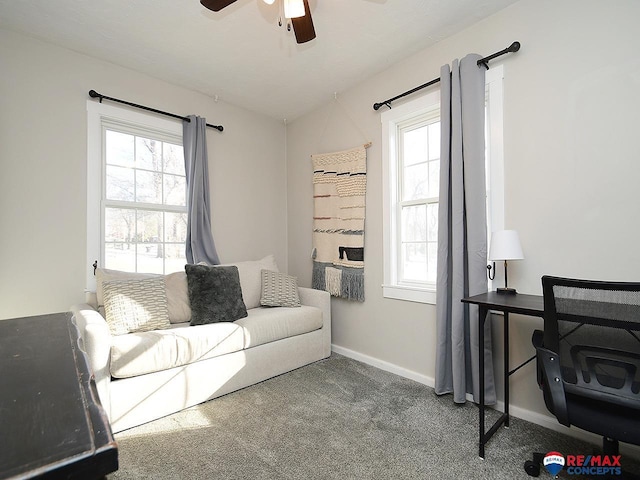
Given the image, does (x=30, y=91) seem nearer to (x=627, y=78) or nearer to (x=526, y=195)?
(x=526, y=195)

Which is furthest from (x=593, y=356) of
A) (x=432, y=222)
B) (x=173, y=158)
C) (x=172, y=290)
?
(x=173, y=158)

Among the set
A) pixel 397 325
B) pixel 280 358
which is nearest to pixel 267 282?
pixel 280 358

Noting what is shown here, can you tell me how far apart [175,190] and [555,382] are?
11.0 feet

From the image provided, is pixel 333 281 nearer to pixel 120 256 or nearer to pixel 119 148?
pixel 120 256

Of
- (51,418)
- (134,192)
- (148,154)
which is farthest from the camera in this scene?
(148,154)

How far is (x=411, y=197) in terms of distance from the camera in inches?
116

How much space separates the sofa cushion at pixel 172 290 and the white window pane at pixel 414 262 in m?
1.96

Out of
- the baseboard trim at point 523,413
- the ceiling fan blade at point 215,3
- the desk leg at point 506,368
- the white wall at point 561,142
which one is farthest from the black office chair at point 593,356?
the ceiling fan blade at point 215,3

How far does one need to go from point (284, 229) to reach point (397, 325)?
1.94 meters

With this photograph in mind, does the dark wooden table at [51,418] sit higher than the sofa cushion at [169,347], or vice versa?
the dark wooden table at [51,418]

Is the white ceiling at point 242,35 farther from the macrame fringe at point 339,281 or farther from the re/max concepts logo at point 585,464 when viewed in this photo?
the re/max concepts logo at point 585,464

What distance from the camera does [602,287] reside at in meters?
1.26

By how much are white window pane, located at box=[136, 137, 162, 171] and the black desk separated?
3.02 meters

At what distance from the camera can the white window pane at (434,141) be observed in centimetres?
276
